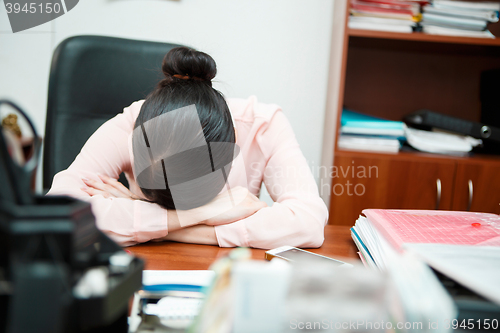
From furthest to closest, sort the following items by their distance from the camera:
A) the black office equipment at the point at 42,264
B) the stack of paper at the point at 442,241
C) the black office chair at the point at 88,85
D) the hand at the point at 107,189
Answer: the black office chair at the point at 88,85, the hand at the point at 107,189, the stack of paper at the point at 442,241, the black office equipment at the point at 42,264

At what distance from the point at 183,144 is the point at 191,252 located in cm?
21

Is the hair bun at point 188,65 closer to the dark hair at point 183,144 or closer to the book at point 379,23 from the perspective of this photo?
the dark hair at point 183,144

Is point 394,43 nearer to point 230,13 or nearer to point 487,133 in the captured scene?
point 487,133

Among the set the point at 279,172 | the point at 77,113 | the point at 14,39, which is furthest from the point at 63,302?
the point at 14,39

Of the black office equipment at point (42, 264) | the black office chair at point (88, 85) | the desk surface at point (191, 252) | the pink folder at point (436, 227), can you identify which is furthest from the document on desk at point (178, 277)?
the black office chair at point (88, 85)

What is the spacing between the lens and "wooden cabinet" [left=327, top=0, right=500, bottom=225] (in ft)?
4.61

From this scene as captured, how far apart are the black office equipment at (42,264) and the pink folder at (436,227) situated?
419 millimetres

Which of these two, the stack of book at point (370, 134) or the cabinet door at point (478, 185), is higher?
the stack of book at point (370, 134)

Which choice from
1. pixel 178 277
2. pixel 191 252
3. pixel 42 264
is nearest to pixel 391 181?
pixel 191 252

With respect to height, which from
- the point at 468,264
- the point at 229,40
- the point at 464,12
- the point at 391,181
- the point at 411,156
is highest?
the point at 464,12

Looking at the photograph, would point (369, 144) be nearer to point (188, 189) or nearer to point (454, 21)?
point (454, 21)

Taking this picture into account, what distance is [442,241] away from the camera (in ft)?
1.86

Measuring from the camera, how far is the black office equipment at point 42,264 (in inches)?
10.4

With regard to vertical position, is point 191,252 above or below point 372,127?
below
